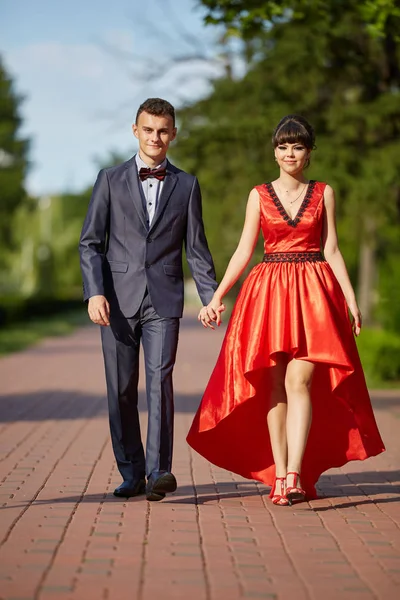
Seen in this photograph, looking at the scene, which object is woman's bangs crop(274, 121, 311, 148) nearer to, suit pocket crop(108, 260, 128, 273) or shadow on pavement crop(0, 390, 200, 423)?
suit pocket crop(108, 260, 128, 273)

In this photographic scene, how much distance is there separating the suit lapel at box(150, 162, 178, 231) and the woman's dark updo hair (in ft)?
1.90

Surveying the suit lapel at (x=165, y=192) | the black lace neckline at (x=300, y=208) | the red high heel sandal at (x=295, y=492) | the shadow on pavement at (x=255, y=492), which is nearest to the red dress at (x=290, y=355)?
the black lace neckline at (x=300, y=208)

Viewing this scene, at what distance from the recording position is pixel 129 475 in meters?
6.28

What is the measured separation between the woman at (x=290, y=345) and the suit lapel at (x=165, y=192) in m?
0.43

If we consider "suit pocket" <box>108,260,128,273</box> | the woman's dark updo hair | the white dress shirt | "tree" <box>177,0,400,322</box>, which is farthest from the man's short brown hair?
"tree" <box>177,0,400,322</box>

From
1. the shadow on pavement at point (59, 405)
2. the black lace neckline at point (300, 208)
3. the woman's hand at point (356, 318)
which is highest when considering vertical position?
the black lace neckline at point (300, 208)

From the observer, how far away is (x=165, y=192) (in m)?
6.16

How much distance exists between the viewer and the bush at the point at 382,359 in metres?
15.3

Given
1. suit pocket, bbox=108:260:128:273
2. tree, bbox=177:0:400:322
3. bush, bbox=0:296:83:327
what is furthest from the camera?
bush, bbox=0:296:83:327

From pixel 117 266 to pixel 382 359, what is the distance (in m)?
9.68

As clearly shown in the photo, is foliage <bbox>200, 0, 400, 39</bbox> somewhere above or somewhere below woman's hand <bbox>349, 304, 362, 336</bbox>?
above

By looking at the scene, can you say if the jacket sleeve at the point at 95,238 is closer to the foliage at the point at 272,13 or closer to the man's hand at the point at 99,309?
the man's hand at the point at 99,309

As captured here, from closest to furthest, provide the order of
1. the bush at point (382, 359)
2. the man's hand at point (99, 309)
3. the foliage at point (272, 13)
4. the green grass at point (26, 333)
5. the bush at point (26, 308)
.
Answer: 1. the man's hand at point (99, 309)
2. the foliage at point (272, 13)
3. the bush at point (382, 359)
4. the green grass at point (26, 333)
5. the bush at point (26, 308)

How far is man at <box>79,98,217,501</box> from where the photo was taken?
239 inches
